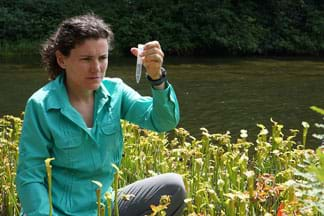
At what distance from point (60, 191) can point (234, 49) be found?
58.3ft

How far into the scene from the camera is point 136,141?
3.37m

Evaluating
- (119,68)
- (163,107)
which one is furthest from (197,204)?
(119,68)

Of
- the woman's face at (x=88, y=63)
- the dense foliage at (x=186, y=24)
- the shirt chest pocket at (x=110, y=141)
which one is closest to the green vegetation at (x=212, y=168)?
the shirt chest pocket at (x=110, y=141)

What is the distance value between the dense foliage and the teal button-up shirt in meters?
16.0

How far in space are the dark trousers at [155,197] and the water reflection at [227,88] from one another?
3987 millimetres

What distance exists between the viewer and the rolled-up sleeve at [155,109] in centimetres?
223

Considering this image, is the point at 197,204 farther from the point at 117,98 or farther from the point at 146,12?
the point at 146,12

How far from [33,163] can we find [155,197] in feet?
1.72

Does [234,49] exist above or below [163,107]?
below

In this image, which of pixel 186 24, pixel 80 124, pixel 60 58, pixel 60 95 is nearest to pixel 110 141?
pixel 80 124

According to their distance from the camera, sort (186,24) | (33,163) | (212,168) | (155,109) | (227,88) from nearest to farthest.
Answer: (33,163), (155,109), (212,168), (227,88), (186,24)

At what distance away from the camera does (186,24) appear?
20688 millimetres

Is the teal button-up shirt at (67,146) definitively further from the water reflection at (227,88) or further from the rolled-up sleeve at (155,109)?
the water reflection at (227,88)

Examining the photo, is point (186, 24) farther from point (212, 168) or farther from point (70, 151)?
point (70, 151)
